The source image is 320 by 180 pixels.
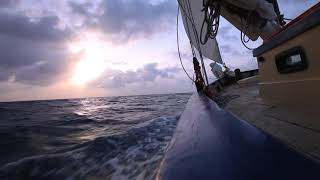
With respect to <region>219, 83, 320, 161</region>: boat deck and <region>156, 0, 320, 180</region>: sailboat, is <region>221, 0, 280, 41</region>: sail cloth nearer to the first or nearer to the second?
<region>156, 0, 320, 180</region>: sailboat

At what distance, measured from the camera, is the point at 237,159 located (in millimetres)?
1009

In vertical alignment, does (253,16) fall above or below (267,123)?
above

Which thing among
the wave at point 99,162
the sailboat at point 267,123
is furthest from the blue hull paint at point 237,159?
the wave at point 99,162

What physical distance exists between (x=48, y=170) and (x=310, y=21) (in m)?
4.56

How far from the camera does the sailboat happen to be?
918 mm

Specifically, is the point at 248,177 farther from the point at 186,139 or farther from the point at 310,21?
the point at 310,21

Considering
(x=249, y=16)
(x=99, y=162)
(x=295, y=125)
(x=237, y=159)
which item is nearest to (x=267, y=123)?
(x=295, y=125)

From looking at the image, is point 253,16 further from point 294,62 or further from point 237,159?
point 237,159

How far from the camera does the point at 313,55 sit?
248cm

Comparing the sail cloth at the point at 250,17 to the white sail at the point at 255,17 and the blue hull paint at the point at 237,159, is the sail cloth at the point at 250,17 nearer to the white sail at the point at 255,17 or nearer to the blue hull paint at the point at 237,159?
the white sail at the point at 255,17

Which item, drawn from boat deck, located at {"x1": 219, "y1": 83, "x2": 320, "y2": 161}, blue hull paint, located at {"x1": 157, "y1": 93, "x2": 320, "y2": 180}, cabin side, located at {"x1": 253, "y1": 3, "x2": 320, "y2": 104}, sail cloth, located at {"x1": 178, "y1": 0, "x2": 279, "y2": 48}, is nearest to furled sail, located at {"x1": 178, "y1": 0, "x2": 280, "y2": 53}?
sail cloth, located at {"x1": 178, "y1": 0, "x2": 279, "y2": 48}

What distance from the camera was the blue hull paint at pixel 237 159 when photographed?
0.83m

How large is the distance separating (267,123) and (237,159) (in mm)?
1508

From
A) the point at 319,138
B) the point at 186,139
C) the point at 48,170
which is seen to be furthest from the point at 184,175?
the point at 48,170
